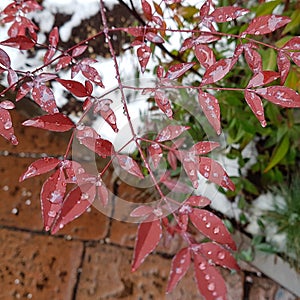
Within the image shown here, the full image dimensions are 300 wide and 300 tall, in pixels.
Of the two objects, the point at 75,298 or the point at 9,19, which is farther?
the point at 75,298

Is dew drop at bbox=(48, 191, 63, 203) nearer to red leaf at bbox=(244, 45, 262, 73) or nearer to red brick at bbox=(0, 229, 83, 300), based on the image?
red leaf at bbox=(244, 45, 262, 73)

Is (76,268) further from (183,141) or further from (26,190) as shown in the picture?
(183,141)

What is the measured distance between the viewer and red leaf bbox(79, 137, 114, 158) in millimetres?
611

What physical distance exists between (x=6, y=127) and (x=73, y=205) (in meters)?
0.14

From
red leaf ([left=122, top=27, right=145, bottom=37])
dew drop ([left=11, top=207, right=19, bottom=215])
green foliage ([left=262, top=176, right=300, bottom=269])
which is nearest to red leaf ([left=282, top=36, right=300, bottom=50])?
red leaf ([left=122, top=27, right=145, bottom=37])

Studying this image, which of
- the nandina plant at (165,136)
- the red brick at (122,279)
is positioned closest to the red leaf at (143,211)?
the nandina plant at (165,136)

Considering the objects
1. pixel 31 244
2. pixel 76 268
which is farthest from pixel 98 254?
pixel 31 244

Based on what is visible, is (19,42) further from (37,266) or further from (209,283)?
(37,266)

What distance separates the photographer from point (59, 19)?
167cm

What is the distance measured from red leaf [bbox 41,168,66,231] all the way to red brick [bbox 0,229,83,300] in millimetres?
744

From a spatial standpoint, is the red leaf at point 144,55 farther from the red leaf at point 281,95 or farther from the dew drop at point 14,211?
the dew drop at point 14,211

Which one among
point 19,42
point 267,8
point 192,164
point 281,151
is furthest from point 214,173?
point 281,151

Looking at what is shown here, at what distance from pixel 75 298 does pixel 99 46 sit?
85 centimetres

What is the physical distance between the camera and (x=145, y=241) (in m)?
0.59
